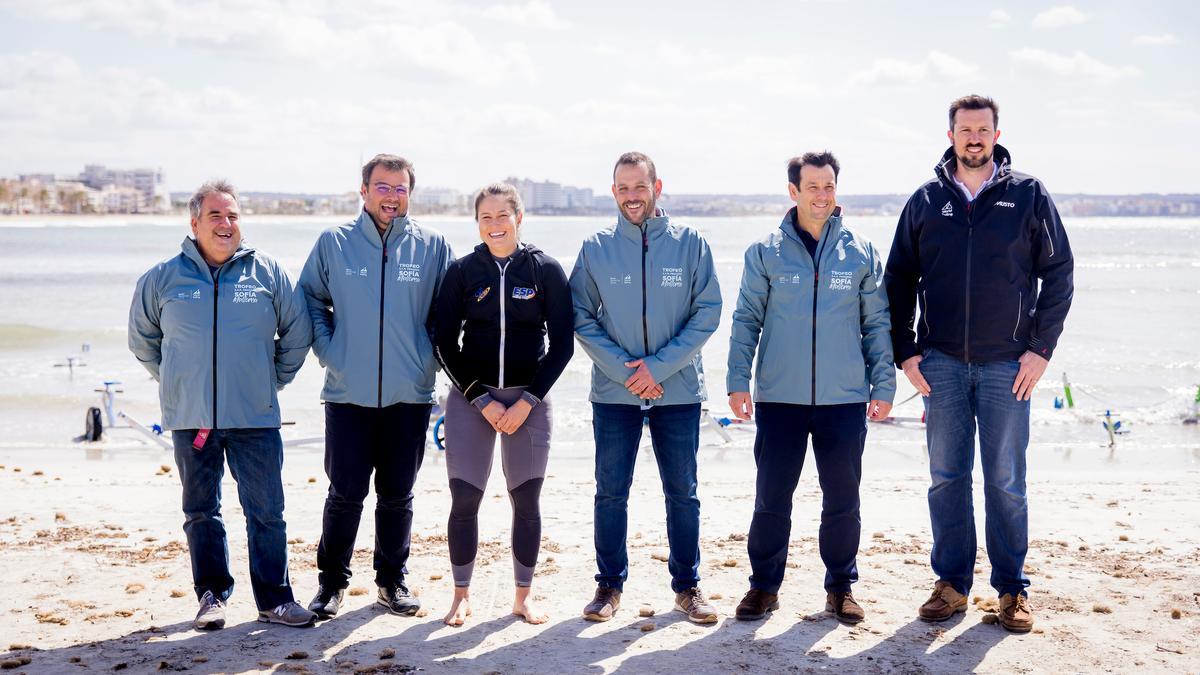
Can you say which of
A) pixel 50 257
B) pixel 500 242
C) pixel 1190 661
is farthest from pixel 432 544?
pixel 50 257

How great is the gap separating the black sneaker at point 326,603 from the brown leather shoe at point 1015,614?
117 inches

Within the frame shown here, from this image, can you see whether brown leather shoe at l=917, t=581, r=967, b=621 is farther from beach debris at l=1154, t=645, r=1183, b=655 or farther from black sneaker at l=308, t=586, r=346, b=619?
black sneaker at l=308, t=586, r=346, b=619

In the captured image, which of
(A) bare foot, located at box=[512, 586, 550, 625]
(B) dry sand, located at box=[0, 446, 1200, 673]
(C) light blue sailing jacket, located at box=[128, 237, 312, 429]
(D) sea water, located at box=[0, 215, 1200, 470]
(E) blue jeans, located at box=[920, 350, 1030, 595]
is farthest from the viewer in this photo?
(D) sea water, located at box=[0, 215, 1200, 470]

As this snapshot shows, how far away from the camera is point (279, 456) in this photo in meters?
4.54

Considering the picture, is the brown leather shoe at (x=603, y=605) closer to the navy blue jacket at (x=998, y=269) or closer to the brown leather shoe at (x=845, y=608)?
the brown leather shoe at (x=845, y=608)

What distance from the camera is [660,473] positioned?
4.68m

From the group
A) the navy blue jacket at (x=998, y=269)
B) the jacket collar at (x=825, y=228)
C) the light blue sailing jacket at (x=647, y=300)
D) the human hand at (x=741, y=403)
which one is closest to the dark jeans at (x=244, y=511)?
the light blue sailing jacket at (x=647, y=300)

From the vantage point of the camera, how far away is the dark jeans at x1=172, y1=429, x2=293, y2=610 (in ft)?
14.6

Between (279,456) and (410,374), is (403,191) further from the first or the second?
(279,456)

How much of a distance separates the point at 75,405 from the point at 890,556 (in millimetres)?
11722

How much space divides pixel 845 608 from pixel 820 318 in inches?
51.2

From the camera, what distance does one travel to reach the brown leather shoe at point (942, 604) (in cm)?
448

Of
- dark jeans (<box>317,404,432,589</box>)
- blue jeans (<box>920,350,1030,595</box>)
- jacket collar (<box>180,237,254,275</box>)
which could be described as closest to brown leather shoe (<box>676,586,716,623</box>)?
blue jeans (<box>920,350,1030,595</box>)

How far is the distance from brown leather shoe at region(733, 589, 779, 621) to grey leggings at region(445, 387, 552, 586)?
0.98m
